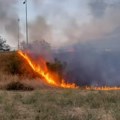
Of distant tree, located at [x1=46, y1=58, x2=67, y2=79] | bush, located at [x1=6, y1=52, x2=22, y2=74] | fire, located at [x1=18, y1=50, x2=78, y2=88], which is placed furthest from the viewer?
distant tree, located at [x1=46, y1=58, x2=67, y2=79]

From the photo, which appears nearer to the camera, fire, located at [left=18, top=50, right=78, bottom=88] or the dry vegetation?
the dry vegetation

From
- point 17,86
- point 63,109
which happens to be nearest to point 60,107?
point 63,109

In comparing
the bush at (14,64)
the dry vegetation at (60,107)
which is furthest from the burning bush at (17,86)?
the dry vegetation at (60,107)

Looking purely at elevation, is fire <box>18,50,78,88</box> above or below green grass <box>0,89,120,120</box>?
above

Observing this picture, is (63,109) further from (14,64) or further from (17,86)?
(14,64)

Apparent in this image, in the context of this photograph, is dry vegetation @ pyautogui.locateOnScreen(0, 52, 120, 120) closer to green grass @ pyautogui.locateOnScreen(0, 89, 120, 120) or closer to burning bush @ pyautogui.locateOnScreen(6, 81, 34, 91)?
green grass @ pyautogui.locateOnScreen(0, 89, 120, 120)

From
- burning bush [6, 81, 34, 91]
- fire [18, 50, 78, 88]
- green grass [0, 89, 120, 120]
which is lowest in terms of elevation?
green grass [0, 89, 120, 120]

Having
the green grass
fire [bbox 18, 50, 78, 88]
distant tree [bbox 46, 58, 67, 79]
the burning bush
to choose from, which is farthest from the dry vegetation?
distant tree [bbox 46, 58, 67, 79]

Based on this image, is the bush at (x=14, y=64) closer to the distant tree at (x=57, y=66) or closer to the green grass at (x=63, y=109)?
the distant tree at (x=57, y=66)

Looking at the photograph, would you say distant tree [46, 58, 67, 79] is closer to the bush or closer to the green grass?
the bush

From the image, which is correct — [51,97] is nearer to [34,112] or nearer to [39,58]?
[34,112]

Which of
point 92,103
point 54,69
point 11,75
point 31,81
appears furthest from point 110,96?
point 54,69

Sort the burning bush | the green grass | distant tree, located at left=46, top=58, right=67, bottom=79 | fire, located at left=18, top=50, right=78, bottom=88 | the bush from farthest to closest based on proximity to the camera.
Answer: distant tree, located at left=46, top=58, right=67, bottom=79 → fire, located at left=18, top=50, right=78, bottom=88 → the bush → the burning bush → the green grass

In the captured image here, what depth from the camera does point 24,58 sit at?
53.4 meters
